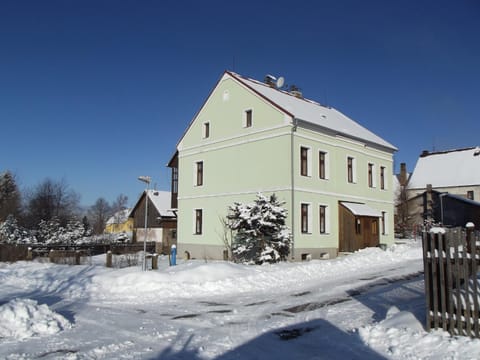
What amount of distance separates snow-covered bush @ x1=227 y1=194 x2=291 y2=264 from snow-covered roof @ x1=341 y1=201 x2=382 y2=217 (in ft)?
18.6

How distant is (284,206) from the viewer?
24.8 m

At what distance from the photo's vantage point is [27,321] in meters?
8.66

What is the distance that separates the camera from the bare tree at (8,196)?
4906 cm

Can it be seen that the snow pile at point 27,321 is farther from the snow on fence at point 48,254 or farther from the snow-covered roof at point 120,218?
the snow-covered roof at point 120,218

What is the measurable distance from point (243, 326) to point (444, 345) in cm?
388

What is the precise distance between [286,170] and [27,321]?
18157 millimetres

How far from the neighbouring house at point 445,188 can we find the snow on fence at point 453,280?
148 ft

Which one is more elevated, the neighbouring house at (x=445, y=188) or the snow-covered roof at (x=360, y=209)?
the neighbouring house at (x=445, y=188)

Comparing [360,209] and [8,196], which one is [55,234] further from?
[360,209]

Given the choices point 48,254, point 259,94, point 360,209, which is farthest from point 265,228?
point 48,254

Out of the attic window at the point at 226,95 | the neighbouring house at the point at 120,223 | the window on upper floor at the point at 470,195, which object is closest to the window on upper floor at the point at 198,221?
the attic window at the point at 226,95

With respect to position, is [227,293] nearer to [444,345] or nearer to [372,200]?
[444,345]

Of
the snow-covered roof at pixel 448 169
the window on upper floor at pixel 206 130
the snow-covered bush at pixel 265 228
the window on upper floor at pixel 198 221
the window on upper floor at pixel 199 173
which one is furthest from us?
the snow-covered roof at pixel 448 169

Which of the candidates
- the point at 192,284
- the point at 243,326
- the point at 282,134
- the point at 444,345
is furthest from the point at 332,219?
the point at 444,345
